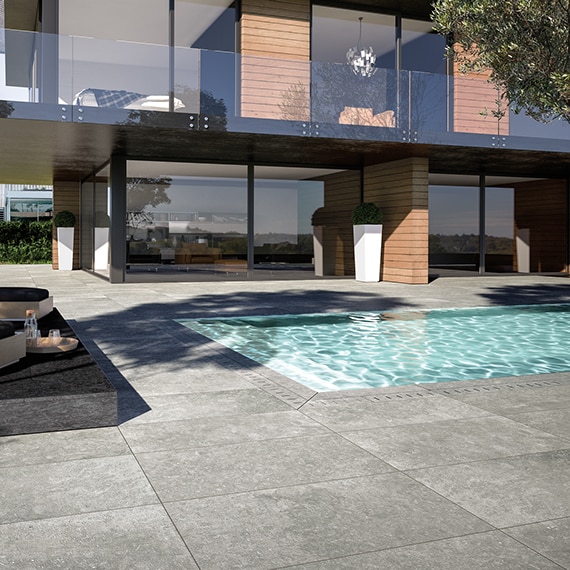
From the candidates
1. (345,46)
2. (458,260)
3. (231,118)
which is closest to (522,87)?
(231,118)

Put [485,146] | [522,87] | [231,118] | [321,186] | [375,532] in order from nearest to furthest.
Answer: [375,532] < [522,87] < [231,118] < [485,146] < [321,186]

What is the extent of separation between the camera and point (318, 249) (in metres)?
18.7

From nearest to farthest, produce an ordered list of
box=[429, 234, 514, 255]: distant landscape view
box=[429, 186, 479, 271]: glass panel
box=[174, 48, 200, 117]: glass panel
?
box=[174, 48, 200, 117]: glass panel → box=[429, 234, 514, 255]: distant landscape view → box=[429, 186, 479, 271]: glass panel

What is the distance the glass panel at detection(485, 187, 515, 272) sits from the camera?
2091 cm

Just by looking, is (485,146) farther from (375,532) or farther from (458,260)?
(375,532)

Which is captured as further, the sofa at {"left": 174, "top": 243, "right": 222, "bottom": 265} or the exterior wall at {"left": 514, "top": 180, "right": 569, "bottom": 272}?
the exterior wall at {"left": 514, "top": 180, "right": 569, "bottom": 272}

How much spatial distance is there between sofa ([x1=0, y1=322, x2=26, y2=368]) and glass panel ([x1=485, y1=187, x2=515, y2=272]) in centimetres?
1755

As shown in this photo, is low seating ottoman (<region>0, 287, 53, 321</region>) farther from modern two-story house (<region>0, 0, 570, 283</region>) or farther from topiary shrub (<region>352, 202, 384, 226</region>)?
topiary shrub (<region>352, 202, 384, 226</region>)

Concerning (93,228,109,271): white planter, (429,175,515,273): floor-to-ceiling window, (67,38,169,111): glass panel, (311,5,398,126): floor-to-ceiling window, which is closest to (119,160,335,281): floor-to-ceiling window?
(93,228,109,271): white planter

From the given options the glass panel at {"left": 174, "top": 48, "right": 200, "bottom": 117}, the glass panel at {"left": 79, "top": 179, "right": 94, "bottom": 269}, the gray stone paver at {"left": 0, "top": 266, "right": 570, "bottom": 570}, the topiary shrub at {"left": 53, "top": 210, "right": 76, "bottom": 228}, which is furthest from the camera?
the topiary shrub at {"left": 53, "top": 210, "right": 76, "bottom": 228}

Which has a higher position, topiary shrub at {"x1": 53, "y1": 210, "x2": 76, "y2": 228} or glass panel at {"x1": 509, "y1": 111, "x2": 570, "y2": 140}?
glass panel at {"x1": 509, "y1": 111, "x2": 570, "y2": 140}

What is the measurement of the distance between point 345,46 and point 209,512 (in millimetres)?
15942

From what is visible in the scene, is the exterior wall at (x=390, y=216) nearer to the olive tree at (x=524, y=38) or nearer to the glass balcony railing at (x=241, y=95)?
the glass balcony railing at (x=241, y=95)

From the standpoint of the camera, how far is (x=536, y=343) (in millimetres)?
7895
